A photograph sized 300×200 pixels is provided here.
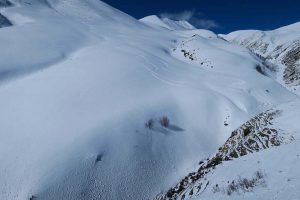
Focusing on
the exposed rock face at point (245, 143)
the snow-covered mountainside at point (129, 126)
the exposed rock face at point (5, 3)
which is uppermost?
the exposed rock face at point (245, 143)

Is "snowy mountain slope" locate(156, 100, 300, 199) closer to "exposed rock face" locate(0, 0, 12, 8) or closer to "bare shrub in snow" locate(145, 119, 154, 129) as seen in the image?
"bare shrub in snow" locate(145, 119, 154, 129)

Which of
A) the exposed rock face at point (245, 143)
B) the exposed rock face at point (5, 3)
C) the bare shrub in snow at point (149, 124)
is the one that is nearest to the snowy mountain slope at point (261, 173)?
the exposed rock face at point (245, 143)

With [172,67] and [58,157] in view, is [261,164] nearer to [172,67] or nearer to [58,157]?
[58,157]

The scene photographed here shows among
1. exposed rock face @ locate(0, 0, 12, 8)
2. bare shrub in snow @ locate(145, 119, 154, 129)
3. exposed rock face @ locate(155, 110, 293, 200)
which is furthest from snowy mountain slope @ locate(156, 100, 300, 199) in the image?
exposed rock face @ locate(0, 0, 12, 8)

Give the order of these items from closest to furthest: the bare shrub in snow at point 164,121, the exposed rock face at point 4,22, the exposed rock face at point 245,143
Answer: the exposed rock face at point 245,143 → the bare shrub in snow at point 164,121 → the exposed rock face at point 4,22

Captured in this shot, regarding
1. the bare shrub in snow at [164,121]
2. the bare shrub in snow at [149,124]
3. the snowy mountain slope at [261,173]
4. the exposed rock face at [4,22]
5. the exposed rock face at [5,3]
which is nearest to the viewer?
the snowy mountain slope at [261,173]

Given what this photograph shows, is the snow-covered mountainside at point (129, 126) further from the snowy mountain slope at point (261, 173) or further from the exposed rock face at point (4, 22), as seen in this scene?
the exposed rock face at point (4, 22)

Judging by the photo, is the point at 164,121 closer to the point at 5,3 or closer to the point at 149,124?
the point at 149,124

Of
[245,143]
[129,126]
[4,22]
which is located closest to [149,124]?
[129,126]
